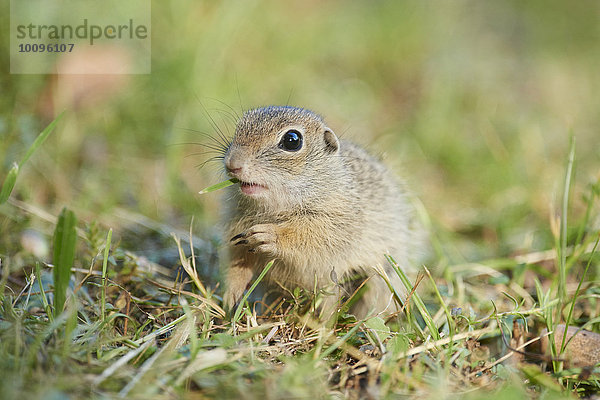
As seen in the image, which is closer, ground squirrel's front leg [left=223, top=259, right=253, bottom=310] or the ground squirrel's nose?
the ground squirrel's nose

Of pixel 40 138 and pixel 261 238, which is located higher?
pixel 40 138

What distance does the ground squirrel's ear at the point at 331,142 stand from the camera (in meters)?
3.31

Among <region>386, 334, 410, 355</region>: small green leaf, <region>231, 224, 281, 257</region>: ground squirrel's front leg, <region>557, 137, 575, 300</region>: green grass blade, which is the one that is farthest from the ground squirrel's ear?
<region>557, 137, 575, 300</region>: green grass blade

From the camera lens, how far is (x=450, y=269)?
12.2ft

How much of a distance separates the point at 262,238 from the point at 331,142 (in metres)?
0.77

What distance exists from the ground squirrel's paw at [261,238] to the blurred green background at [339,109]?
2.08 ft

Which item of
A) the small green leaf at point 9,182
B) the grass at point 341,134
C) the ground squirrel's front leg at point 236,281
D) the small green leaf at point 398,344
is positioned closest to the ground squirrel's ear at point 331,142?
the grass at point 341,134

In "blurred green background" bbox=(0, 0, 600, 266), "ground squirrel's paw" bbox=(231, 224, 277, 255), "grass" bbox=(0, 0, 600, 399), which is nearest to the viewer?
"grass" bbox=(0, 0, 600, 399)

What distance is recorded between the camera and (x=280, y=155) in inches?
120

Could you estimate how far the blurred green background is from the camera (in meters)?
4.50

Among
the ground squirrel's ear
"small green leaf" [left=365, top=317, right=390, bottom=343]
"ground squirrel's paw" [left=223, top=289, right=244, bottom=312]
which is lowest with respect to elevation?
"small green leaf" [left=365, top=317, right=390, bottom=343]

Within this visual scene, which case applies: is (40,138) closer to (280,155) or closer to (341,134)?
(280,155)

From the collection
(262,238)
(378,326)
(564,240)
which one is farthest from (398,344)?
(564,240)

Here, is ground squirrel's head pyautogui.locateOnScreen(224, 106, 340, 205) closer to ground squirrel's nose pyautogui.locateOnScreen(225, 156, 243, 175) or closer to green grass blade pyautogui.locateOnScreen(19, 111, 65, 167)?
ground squirrel's nose pyautogui.locateOnScreen(225, 156, 243, 175)
